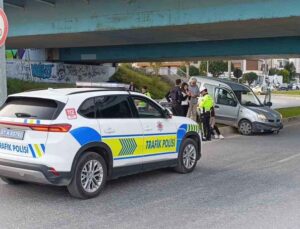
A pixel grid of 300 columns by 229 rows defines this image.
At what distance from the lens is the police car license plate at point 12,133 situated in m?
6.72

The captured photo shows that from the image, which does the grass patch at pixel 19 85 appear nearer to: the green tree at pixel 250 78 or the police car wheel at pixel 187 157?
the police car wheel at pixel 187 157

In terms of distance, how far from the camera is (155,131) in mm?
8203

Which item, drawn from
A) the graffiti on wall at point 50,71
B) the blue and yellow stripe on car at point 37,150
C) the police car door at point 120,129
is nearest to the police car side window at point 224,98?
the police car door at point 120,129

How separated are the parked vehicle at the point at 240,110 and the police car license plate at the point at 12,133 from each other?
11.2 meters

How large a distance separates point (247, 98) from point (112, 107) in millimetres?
10879

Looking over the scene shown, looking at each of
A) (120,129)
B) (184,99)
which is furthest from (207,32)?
(120,129)

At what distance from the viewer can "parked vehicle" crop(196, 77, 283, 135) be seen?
54.6 feet

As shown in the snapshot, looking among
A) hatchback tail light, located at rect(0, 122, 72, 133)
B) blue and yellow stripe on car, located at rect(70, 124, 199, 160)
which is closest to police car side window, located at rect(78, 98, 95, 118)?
blue and yellow stripe on car, located at rect(70, 124, 199, 160)

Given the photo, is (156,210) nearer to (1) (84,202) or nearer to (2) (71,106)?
(1) (84,202)

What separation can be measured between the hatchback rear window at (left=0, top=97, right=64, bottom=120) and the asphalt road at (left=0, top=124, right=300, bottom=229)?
4.06 ft

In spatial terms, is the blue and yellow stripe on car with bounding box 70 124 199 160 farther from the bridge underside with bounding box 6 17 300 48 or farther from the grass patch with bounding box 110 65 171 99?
the grass patch with bounding box 110 65 171 99

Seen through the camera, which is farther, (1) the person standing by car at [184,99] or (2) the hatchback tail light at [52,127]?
(1) the person standing by car at [184,99]

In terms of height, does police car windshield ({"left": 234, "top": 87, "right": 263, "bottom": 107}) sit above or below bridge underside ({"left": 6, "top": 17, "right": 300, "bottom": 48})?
below

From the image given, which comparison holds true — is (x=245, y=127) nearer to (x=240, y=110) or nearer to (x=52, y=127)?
(x=240, y=110)
